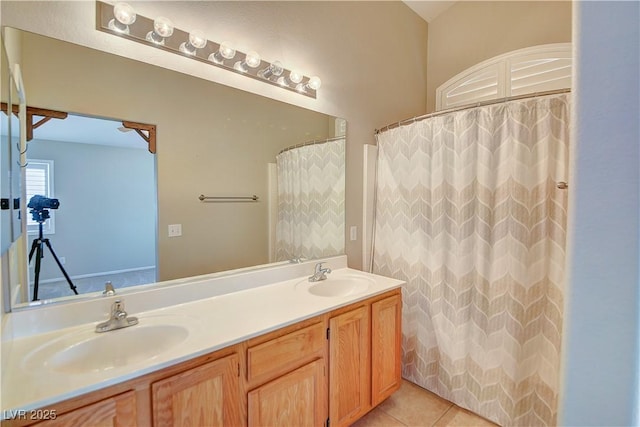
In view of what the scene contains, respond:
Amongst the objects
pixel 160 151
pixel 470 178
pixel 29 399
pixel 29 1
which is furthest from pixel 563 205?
pixel 29 1

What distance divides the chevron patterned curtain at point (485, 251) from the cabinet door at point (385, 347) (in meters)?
0.37

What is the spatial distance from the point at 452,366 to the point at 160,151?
225 centimetres

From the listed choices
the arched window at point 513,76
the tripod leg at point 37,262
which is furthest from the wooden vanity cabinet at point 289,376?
the arched window at point 513,76

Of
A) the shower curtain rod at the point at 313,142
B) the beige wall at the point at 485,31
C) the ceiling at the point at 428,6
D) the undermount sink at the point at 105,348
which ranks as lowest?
the undermount sink at the point at 105,348

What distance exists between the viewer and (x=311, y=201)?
2.17 meters

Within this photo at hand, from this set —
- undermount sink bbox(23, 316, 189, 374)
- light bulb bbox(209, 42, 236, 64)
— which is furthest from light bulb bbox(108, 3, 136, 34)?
undermount sink bbox(23, 316, 189, 374)

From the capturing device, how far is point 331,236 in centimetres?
222

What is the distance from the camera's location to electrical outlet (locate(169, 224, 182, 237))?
1514 millimetres

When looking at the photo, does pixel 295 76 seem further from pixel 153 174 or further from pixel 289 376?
pixel 289 376

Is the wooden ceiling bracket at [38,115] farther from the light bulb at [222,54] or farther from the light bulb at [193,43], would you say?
the light bulb at [222,54]

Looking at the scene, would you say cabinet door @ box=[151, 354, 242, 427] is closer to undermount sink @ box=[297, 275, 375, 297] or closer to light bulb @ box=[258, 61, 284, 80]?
undermount sink @ box=[297, 275, 375, 297]

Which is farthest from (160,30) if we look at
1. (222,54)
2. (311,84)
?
(311,84)

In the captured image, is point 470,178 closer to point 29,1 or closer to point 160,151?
point 160,151

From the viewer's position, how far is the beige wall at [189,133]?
1.21 meters
